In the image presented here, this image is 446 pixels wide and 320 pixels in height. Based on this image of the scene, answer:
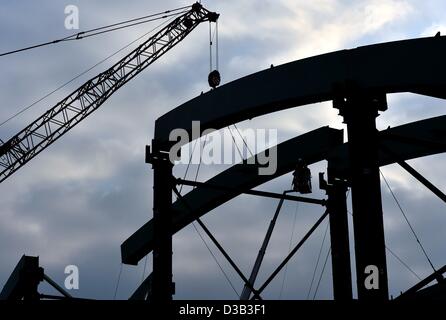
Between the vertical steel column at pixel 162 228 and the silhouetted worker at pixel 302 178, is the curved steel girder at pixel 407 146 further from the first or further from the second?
the vertical steel column at pixel 162 228

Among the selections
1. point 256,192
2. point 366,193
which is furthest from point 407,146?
point 366,193

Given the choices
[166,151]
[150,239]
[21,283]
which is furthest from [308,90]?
[21,283]

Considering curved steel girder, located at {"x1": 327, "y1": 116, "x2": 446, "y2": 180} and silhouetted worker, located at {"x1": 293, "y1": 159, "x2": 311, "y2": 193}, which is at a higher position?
curved steel girder, located at {"x1": 327, "y1": 116, "x2": 446, "y2": 180}

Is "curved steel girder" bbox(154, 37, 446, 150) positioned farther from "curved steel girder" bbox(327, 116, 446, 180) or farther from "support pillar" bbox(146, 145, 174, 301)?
"curved steel girder" bbox(327, 116, 446, 180)

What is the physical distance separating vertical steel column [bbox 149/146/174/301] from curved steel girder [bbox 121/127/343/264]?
2747 mm

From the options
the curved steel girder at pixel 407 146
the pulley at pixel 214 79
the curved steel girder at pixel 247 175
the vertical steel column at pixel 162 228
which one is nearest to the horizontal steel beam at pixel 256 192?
the curved steel girder at pixel 247 175

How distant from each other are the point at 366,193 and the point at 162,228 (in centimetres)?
858

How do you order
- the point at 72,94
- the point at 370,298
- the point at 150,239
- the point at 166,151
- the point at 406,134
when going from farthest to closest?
the point at 72,94 < the point at 150,239 < the point at 406,134 < the point at 166,151 < the point at 370,298

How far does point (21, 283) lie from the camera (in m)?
38.6

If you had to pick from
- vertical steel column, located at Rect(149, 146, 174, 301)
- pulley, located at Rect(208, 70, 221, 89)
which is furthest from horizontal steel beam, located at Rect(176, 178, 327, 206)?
pulley, located at Rect(208, 70, 221, 89)

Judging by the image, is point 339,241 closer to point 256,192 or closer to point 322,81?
point 256,192

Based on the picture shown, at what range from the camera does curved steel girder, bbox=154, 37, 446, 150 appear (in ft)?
73.7
